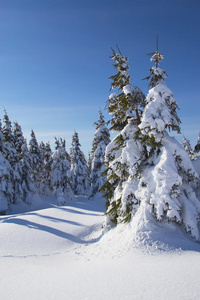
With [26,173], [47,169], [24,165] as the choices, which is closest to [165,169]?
[24,165]

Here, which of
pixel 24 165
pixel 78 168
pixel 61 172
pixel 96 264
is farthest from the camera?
pixel 78 168

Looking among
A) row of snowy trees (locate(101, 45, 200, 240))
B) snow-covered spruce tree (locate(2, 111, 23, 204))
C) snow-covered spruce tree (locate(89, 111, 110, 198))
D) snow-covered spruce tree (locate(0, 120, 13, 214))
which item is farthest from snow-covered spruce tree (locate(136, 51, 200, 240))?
snow-covered spruce tree (locate(2, 111, 23, 204))

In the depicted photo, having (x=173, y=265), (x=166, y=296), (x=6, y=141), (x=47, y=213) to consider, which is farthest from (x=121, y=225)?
(x=6, y=141)

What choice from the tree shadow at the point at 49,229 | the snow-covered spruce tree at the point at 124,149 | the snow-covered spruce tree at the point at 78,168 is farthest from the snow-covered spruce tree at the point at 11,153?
the snow-covered spruce tree at the point at 124,149

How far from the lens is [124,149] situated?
9727 millimetres

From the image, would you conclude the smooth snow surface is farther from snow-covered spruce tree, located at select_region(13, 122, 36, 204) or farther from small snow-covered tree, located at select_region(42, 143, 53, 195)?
small snow-covered tree, located at select_region(42, 143, 53, 195)

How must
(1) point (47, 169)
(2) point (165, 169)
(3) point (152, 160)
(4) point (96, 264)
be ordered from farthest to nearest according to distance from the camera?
(1) point (47, 169) → (3) point (152, 160) → (2) point (165, 169) → (4) point (96, 264)

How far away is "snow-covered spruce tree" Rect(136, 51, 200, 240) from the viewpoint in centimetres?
812

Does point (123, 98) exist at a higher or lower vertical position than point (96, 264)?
higher

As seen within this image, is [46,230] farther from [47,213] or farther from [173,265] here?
[173,265]

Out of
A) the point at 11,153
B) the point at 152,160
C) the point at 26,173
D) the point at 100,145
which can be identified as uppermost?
the point at 100,145

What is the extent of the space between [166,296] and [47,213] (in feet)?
47.9

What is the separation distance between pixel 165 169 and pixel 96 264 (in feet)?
16.0

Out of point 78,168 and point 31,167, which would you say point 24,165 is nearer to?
point 31,167
